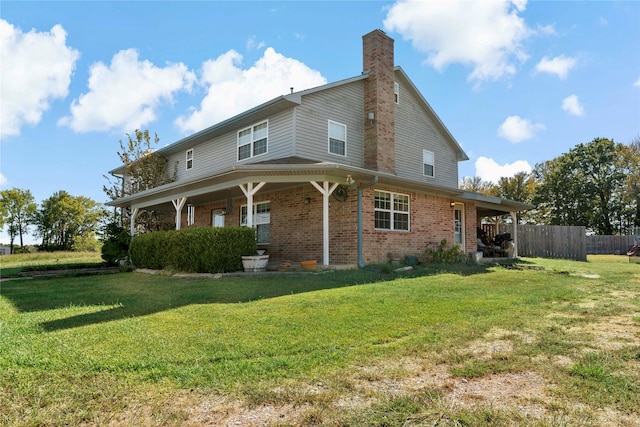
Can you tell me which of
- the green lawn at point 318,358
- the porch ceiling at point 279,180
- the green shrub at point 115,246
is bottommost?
the green lawn at point 318,358

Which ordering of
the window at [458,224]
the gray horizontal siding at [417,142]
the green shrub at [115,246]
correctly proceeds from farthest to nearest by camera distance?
1. the gray horizontal siding at [417,142]
2. the window at [458,224]
3. the green shrub at [115,246]

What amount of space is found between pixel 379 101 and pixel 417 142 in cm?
355

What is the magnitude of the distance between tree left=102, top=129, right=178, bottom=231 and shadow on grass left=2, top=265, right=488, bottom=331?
1046cm

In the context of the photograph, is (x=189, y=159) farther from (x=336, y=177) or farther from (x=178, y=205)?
(x=336, y=177)

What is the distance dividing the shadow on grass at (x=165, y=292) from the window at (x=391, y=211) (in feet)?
7.83

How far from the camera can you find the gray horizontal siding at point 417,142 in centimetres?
1651

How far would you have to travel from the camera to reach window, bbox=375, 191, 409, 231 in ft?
40.6

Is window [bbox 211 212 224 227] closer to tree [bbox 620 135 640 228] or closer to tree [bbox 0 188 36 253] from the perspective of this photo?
tree [bbox 620 135 640 228]

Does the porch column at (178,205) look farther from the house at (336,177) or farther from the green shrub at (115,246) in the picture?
the green shrub at (115,246)

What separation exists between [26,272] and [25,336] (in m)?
10.4

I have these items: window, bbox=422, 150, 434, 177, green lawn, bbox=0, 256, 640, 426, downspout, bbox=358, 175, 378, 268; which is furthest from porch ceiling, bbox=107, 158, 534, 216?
green lawn, bbox=0, 256, 640, 426

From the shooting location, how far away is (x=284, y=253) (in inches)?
520

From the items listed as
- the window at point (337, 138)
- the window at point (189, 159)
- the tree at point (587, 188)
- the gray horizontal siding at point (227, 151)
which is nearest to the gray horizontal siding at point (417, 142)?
the window at point (337, 138)

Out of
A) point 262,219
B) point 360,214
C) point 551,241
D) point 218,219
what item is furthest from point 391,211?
point 551,241
